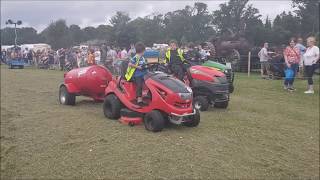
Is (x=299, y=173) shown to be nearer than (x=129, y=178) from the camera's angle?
No

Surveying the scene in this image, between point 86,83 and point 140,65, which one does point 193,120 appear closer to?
point 140,65

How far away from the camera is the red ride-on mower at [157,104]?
861 centimetres

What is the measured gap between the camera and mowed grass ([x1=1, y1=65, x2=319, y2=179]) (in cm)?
697

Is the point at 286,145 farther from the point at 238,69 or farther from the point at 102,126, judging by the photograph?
the point at 238,69

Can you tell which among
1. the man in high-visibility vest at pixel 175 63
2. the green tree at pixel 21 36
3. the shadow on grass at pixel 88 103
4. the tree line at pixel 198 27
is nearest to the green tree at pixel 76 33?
the tree line at pixel 198 27

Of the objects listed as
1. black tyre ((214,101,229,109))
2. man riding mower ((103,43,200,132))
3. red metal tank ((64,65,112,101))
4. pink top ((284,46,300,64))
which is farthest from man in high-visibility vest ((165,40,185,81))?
pink top ((284,46,300,64))

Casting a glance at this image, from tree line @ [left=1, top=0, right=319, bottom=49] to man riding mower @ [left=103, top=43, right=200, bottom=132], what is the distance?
26.7 meters

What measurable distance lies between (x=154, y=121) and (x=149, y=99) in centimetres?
74

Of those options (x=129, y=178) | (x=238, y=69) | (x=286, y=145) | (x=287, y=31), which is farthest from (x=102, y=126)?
(x=287, y=31)

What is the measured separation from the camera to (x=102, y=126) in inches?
360

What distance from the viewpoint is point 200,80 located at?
11.4 meters

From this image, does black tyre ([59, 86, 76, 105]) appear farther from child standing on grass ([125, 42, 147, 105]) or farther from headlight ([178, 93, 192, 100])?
headlight ([178, 93, 192, 100])

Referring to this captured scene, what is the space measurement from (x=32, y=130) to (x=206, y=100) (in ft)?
14.4

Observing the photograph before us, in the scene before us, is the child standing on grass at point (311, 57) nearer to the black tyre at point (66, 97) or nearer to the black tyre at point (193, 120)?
the black tyre at point (193, 120)
